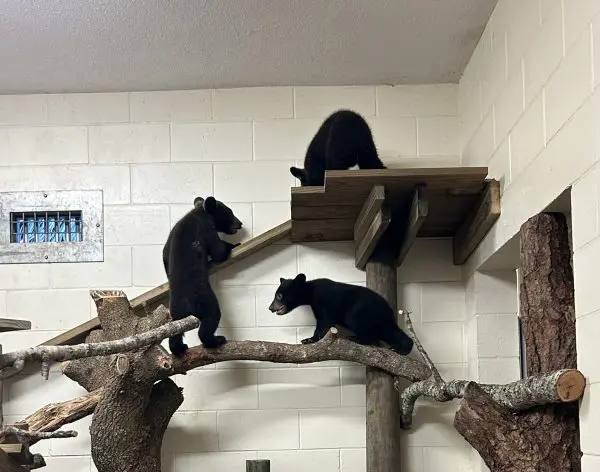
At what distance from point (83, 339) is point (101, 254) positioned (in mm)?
372

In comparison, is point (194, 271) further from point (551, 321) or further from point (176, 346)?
point (551, 321)

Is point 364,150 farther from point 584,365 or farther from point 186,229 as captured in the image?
point 584,365

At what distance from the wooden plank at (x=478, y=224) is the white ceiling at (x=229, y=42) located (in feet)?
2.12

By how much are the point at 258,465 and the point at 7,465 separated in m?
0.94

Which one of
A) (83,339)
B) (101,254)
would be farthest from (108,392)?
(101,254)

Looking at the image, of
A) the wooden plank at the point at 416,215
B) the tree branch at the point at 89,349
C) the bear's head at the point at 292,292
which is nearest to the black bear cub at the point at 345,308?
the bear's head at the point at 292,292

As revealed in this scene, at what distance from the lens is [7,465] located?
2.69 metres

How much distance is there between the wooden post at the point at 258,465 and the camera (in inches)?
128

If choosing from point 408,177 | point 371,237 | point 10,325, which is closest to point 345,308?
point 371,237

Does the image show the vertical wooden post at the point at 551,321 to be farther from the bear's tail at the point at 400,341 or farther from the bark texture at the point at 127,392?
the bark texture at the point at 127,392

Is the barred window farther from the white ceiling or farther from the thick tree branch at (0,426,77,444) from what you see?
the thick tree branch at (0,426,77,444)

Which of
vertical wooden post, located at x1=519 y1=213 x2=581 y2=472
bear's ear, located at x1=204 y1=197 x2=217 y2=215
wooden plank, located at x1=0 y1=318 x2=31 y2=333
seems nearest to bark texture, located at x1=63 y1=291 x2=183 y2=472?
wooden plank, located at x1=0 y1=318 x2=31 y2=333

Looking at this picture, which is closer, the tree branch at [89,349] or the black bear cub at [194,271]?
the tree branch at [89,349]

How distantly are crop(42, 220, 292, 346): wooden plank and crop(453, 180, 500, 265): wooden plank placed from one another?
0.69 meters
